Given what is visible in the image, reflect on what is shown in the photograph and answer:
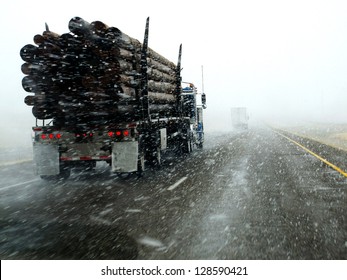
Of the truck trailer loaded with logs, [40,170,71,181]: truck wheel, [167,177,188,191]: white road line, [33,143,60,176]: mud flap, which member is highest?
the truck trailer loaded with logs

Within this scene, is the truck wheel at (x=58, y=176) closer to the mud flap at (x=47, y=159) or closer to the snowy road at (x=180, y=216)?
the snowy road at (x=180, y=216)

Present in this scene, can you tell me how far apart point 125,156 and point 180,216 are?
3.63 m

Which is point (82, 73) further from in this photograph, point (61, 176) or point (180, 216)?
point (180, 216)

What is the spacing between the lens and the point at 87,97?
9.57m

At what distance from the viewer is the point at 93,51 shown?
8.91 metres

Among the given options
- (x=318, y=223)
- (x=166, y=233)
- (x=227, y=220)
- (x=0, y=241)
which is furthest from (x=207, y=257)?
(x=0, y=241)

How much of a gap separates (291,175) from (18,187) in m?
7.17

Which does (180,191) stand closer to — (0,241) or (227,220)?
(227,220)

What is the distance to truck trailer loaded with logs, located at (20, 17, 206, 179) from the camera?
9078mm

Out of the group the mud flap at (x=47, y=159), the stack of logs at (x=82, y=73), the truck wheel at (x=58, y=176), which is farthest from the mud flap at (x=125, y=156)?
the truck wheel at (x=58, y=176)

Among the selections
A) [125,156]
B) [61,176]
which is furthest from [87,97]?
[61,176]

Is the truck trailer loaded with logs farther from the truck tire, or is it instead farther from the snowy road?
the snowy road

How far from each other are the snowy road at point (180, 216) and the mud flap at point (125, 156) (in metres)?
0.46

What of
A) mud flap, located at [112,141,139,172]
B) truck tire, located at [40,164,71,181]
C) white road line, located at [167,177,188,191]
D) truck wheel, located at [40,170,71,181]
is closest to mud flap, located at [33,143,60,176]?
truck tire, located at [40,164,71,181]
